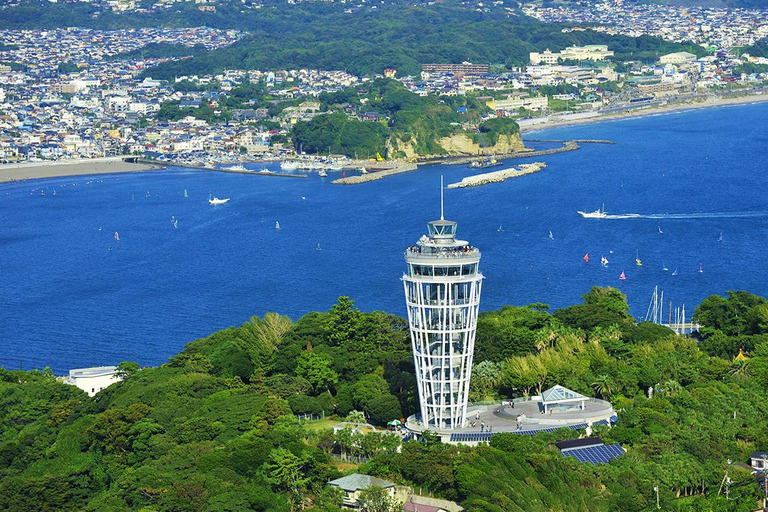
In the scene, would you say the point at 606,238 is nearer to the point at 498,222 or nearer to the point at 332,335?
the point at 498,222

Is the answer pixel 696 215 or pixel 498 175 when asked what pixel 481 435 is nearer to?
pixel 696 215

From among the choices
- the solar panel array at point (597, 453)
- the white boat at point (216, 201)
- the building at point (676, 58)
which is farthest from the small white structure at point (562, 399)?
the building at point (676, 58)

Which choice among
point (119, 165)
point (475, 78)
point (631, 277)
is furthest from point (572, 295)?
point (475, 78)

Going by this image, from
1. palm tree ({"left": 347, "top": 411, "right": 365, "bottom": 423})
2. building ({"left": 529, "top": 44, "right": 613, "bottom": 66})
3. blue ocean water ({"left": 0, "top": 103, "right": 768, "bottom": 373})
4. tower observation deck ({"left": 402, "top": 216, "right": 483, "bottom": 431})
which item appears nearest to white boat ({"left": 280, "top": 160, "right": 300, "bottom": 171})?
blue ocean water ({"left": 0, "top": 103, "right": 768, "bottom": 373})

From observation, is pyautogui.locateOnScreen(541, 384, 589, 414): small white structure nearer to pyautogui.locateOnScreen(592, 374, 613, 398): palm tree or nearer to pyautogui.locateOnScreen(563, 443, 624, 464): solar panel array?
pyautogui.locateOnScreen(592, 374, 613, 398): palm tree

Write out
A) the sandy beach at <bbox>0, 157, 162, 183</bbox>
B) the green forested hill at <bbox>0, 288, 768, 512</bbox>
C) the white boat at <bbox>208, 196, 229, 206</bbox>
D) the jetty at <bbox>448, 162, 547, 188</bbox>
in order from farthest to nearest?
the sandy beach at <bbox>0, 157, 162, 183</bbox> < the jetty at <bbox>448, 162, 547, 188</bbox> < the white boat at <bbox>208, 196, 229, 206</bbox> < the green forested hill at <bbox>0, 288, 768, 512</bbox>

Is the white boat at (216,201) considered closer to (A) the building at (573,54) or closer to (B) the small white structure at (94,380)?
(B) the small white structure at (94,380)

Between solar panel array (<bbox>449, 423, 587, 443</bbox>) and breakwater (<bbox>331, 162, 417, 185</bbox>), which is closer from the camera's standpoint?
solar panel array (<bbox>449, 423, 587, 443</bbox>)

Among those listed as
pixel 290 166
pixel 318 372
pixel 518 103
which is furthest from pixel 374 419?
pixel 518 103
